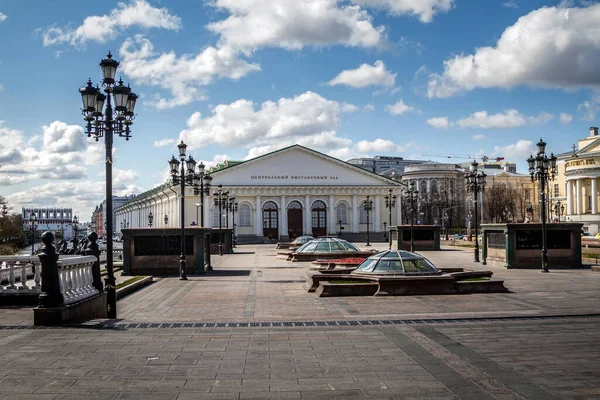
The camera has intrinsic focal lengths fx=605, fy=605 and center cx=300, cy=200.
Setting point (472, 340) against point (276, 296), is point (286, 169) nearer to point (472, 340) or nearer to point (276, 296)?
point (276, 296)

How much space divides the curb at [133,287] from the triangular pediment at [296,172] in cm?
6807

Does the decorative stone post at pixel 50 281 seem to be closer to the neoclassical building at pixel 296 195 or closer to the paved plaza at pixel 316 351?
the paved plaza at pixel 316 351

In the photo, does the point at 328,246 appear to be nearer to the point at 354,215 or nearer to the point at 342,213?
the point at 354,215

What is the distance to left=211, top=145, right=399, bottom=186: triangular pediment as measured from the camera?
9244 cm

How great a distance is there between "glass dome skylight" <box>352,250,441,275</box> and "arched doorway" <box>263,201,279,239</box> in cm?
7395

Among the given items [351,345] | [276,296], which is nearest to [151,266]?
[276,296]

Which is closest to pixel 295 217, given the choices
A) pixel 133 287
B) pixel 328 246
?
pixel 328 246

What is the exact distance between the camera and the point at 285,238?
91.8m

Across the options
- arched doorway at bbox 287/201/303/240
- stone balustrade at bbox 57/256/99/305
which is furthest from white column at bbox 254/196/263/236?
stone balustrade at bbox 57/256/99/305

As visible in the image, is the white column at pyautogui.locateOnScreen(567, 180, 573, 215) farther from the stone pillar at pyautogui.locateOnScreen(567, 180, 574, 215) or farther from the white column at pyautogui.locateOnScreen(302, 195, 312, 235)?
the white column at pyautogui.locateOnScreen(302, 195, 312, 235)

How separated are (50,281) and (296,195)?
268 ft

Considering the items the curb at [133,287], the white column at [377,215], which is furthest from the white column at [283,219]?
the curb at [133,287]

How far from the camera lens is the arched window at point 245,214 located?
92625 millimetres

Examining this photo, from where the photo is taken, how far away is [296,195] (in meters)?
93.9
